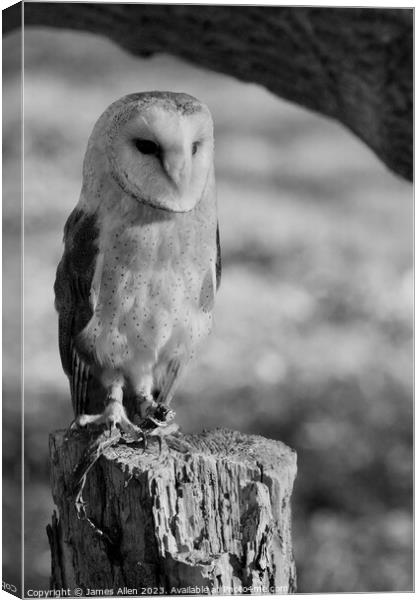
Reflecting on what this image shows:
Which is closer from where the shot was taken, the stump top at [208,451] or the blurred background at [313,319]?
the stump top at [208,451]

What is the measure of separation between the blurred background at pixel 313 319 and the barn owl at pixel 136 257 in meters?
0.16

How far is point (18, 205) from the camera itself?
2916mm

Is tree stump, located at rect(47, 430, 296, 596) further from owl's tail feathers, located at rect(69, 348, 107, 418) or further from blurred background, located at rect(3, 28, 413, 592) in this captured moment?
blurred background, located at rect(3, 28, 413, 592)

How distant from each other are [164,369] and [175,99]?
0.80 metres

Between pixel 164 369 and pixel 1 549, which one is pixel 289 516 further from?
pixel 1 549

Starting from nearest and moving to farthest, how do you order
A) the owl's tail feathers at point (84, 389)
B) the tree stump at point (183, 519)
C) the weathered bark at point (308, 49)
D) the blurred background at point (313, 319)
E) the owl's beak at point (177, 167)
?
the tree stump at point (183, 519) < the owl's beak at point (177, 167) < the owl's tail feathers at point (84, 389) < the blurred background at point (313, 319) < the weathered bark at point (308, 49)

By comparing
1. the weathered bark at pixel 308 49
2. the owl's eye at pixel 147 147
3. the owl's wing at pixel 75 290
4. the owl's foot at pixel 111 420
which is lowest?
the owl's foot at pixel 111 420

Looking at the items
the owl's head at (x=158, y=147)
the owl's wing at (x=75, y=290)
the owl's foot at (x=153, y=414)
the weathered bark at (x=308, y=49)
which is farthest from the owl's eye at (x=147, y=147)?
the owl's foot at (x=153, y=414)

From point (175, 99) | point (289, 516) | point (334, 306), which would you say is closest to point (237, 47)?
point (175, 99)

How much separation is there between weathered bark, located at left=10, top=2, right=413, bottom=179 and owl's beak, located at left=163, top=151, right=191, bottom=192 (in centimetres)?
56


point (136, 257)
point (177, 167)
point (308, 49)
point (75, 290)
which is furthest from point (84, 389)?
point (308, 49)

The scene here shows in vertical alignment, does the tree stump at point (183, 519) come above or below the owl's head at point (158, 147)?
below

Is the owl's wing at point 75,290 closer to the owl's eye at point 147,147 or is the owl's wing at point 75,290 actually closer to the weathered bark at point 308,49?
the owl's eye at point 147,147

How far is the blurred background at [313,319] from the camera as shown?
10.5 ft
